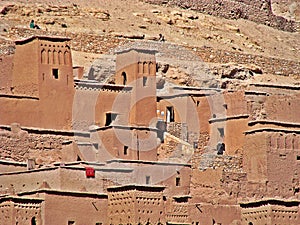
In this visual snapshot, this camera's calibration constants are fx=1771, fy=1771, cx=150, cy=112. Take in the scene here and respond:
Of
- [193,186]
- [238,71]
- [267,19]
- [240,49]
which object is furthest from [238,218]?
[267,19]

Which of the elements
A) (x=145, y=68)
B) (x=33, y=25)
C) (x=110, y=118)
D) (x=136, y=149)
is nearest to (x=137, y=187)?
(x=136, y=149)

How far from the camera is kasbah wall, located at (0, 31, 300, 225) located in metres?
44.6

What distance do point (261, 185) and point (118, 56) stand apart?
280 inches

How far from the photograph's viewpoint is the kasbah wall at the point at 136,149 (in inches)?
1756

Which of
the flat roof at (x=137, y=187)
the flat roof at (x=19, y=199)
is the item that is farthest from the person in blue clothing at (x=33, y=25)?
the flat roof at (x=19, y=199)

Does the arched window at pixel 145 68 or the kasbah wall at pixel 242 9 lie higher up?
the kasbah wall at pixel 242 9

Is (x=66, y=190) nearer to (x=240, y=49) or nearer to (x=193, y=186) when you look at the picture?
(x=193, y=186)

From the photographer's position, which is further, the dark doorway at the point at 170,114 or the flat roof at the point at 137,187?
the dark doorway at the point at 170,114

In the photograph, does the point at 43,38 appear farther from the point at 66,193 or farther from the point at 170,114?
the point at 66,193

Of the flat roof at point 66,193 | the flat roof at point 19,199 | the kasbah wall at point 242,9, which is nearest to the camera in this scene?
the flat roof at point 19,199

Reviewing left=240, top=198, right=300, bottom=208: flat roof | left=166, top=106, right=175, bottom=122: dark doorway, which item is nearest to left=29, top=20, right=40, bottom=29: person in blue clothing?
left=166, top=106, right=175, bottom=122: dark doorway

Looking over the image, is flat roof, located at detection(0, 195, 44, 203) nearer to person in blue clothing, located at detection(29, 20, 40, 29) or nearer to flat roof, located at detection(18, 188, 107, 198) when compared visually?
flat roof, located at detection(18, 188, 107, 198)

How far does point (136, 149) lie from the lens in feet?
162

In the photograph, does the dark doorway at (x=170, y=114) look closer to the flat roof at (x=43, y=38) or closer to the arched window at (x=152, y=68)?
the arched window at (x=152, y=68)
